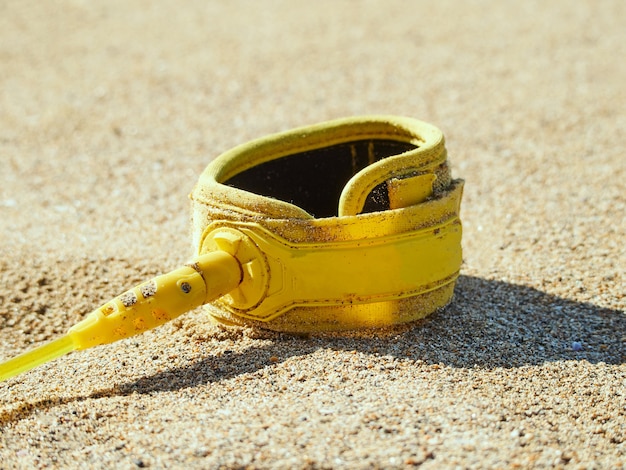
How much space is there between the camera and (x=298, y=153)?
3102mm

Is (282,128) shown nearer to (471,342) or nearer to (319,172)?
(319,172)

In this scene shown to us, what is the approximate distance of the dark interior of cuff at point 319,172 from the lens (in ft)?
10.1

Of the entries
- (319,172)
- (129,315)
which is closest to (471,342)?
(319,172)

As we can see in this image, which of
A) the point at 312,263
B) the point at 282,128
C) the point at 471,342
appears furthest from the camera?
the point at 282,128

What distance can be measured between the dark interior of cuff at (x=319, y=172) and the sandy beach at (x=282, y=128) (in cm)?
53

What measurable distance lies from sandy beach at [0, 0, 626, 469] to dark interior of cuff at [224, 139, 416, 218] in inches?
20.7

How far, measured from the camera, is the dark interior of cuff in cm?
309

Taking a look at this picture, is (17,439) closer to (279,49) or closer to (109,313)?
(109,313)

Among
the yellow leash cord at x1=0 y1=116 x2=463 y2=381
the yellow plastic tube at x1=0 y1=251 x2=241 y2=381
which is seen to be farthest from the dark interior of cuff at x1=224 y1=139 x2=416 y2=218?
the yellow plastic tube at x1=0 y1=251 x2=241 y2=381

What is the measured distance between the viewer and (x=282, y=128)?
207 inches

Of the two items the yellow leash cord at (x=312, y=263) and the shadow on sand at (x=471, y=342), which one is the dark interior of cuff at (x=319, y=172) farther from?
the shadow on sand at (x=471, y=342)

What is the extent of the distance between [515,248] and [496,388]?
1.28 meters

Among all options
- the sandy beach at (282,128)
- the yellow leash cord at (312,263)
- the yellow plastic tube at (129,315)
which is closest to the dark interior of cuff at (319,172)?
the yellow leash cord at (312,263)

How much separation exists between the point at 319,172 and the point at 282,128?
7.11 ft
